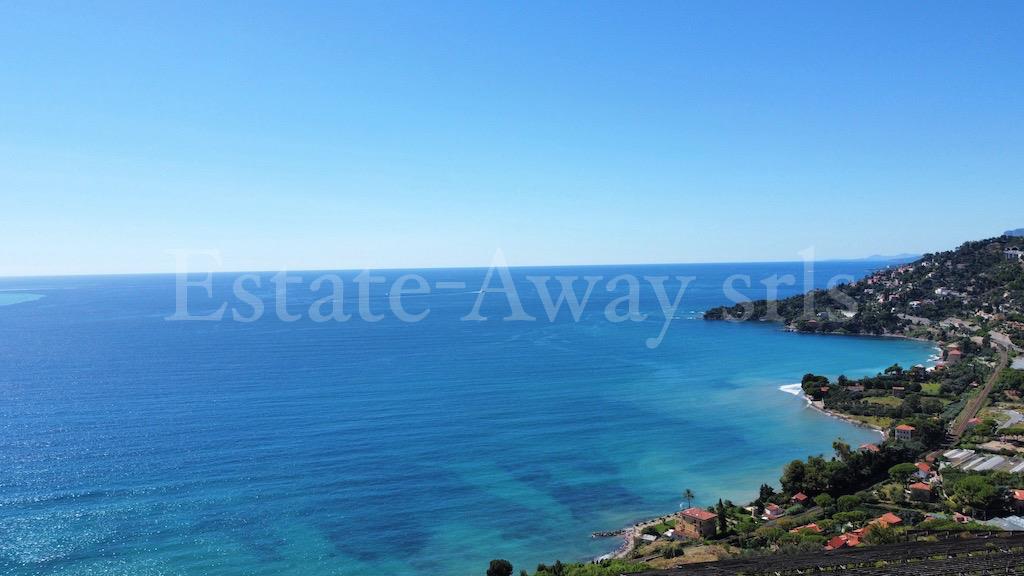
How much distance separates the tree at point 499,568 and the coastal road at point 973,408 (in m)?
33.8

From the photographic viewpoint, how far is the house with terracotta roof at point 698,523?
2811 centimetres

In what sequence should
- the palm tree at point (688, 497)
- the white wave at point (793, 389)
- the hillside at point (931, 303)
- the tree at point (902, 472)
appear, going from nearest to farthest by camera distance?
the palm tree at point (688, 497)
the tree at point (902, 472)
the white wave at point (793, 389)
the hillside at point (931, 303)

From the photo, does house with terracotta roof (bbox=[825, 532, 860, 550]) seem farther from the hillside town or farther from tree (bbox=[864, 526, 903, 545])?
tree (bbox=[864, 526, 903, 545])

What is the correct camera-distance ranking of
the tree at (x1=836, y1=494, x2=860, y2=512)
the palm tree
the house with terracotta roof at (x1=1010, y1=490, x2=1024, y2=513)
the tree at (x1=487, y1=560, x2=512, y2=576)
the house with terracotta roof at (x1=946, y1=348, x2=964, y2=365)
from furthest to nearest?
1. the house with terracotta roof at (x1=946, y1=348, x2=964, y2=365)
2. the palm tree
3. the tree at (x1=836, y1=494, x2=860, y2=512)
4. the house with terracotta roof at (x1=1010, y1=490, x2=1024, y2=513)
5. the tree at (x1=487, y1=560, x2=512, y2=576)

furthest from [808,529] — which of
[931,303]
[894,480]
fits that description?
[931,303]

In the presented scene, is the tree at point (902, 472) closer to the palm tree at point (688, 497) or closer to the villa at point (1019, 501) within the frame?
the villa at point (1019, 501)

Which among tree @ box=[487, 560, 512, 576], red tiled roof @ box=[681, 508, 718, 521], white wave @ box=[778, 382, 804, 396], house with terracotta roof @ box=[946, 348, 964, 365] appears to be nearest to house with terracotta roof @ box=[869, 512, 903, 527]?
red tiled roof @ box=[681, 508, 718, 521]

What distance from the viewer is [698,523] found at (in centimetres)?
2839

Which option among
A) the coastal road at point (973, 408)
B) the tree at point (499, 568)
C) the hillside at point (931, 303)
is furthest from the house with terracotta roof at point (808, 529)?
the hillside at point (931, 303)

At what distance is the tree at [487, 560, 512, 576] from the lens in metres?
24.5

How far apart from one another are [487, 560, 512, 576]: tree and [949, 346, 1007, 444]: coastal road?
33795 millimetres

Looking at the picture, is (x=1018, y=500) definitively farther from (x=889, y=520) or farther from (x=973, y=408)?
(x=973, y=408)

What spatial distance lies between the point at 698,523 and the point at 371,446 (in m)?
22.4

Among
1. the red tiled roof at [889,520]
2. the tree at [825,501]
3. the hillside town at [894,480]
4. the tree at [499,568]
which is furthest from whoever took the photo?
the tree at [825,501]
